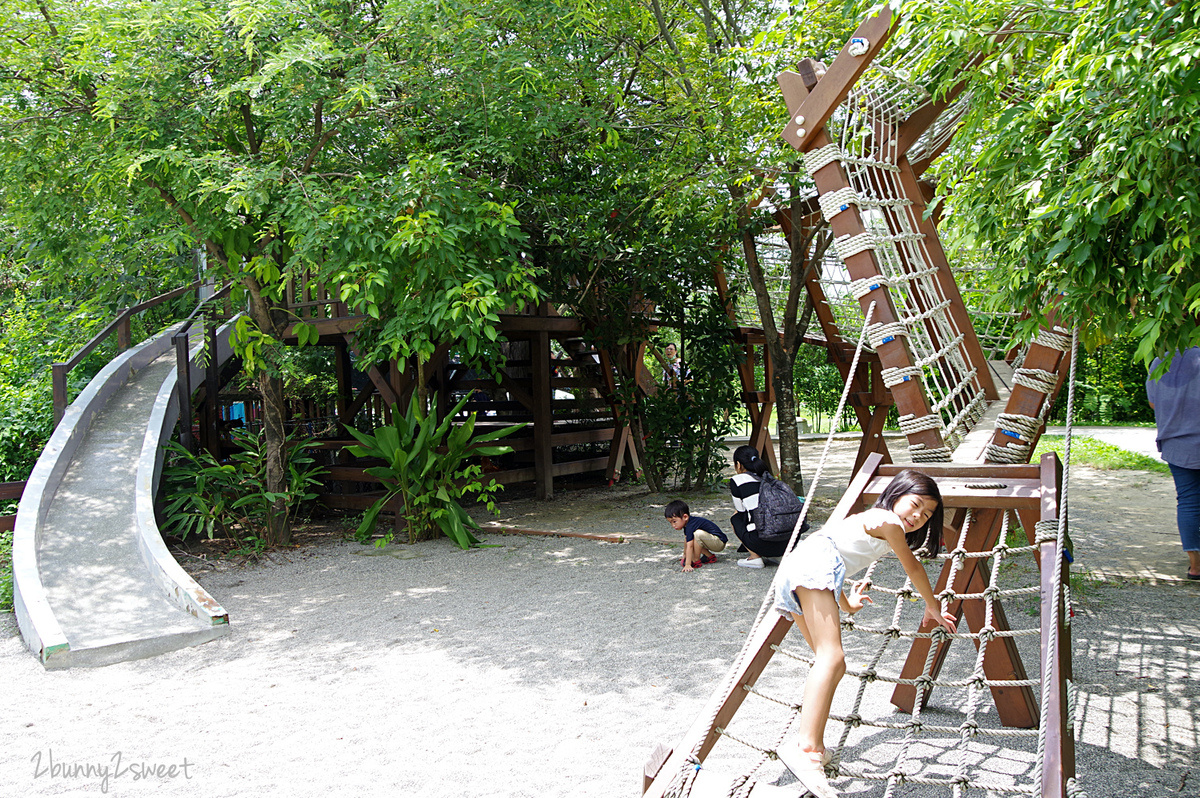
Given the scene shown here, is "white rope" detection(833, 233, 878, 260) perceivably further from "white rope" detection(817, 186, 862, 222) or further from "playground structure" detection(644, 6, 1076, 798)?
"white rope" detection(817, 186, 862, 222)

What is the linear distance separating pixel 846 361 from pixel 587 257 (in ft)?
11.1

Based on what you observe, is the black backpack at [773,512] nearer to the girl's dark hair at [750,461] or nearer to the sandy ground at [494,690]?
the girl's dark hair at [750,461]

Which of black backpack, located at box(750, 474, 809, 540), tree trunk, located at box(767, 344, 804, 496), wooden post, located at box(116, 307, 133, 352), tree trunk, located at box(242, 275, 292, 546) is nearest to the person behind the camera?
black backpack, located at box(750, 474, 809, 540)

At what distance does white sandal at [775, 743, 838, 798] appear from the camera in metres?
2.20

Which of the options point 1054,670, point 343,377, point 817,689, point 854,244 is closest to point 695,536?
point 854,244

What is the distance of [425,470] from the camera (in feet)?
22.9

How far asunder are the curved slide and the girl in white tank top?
11.4 ft

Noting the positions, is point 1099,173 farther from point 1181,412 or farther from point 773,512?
point 773,512

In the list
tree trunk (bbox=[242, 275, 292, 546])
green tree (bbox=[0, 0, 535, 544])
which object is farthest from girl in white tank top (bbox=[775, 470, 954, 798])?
tree trunk (bbox=[242, 275, 292, 546])

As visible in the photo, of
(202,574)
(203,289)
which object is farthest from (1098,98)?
(203,289)

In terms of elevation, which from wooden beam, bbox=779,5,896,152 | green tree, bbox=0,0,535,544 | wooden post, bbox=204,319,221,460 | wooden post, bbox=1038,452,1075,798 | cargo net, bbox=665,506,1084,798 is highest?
green tree, bbox=0,0,535,544

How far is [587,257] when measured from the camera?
833 cm

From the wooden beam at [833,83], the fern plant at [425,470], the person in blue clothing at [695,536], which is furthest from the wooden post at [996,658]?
the fern plant at [425,470]

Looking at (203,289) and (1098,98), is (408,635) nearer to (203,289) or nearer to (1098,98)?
(1098,98)
